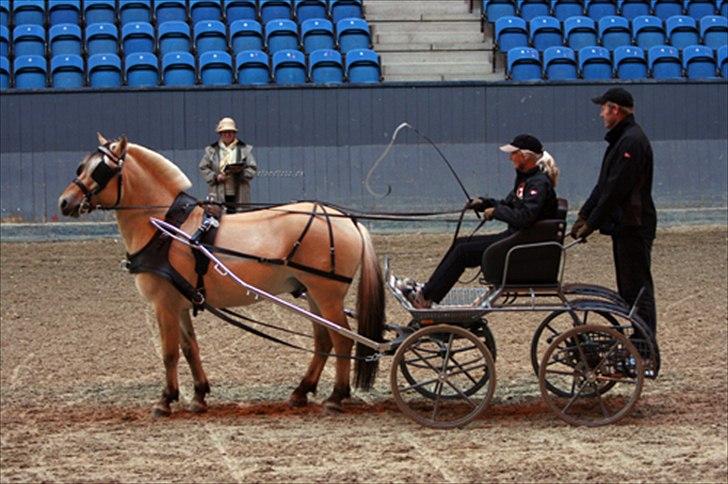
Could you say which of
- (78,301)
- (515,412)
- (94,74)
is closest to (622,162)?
(515,412)

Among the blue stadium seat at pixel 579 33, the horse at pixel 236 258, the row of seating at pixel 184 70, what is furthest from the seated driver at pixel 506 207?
the blue stadium seat at pixel 579 33

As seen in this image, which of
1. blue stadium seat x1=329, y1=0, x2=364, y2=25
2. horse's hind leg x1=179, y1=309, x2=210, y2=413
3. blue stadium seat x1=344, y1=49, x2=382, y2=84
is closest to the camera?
horse's hind leg x1=179, y1=309, x2=210, y2=413

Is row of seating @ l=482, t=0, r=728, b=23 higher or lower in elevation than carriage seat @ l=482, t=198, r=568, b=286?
higher

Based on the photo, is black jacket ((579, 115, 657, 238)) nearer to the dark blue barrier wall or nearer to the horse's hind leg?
the horse's hind leg

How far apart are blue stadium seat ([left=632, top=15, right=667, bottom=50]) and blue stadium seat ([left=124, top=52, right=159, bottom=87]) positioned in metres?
7.42

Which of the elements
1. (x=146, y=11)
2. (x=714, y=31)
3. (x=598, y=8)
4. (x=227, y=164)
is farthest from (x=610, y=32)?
(x=227, y=164)

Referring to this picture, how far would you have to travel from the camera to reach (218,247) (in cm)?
943

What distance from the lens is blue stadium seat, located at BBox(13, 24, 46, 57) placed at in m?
19.4

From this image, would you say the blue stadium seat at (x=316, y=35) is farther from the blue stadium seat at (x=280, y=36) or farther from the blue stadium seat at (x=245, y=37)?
the blue stadium seat at (x=245, y=37)

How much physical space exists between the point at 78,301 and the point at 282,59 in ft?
19.5

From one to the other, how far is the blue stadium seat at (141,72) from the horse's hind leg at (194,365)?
9.46 m

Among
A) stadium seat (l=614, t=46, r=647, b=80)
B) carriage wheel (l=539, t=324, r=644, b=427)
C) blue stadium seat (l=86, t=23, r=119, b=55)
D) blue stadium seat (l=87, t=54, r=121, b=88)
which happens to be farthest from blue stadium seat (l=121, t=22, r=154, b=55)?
carriage wheel (l=539, t=324, r=644, b=427)

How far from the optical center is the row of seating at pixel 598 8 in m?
21.3

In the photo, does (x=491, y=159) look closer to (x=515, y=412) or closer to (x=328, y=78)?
(x=328, y=78)
